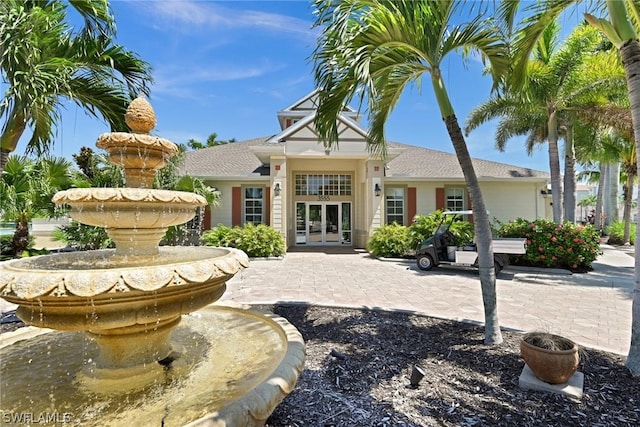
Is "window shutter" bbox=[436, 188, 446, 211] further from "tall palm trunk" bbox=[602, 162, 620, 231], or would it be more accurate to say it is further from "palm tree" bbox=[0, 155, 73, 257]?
"palm tree" bbox=[0, 155, 73, 257]

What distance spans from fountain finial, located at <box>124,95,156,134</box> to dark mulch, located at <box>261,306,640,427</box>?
9.54 feet

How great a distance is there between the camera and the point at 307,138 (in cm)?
1456

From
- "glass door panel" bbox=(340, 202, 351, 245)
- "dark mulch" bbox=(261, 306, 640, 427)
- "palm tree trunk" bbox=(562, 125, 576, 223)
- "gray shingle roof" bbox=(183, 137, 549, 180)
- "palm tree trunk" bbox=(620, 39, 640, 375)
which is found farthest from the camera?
"glass door panel" bbox=(340, 202, 351, 245)

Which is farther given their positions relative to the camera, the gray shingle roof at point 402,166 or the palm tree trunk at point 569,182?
the gray shingle roof at point 402,166

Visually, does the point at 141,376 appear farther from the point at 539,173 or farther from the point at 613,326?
the point at 539,173

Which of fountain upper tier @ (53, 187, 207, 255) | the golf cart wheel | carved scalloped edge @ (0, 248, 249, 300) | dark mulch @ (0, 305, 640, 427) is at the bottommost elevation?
dark mulch @ (0, 305, 640, 427)

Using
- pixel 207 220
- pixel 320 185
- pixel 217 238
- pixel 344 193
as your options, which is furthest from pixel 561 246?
Answer: pixel 207 220

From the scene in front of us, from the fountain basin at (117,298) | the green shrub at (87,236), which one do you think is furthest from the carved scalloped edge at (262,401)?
the green shrub at (87,236)

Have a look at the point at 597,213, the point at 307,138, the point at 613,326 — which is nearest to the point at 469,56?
the point at 613,326

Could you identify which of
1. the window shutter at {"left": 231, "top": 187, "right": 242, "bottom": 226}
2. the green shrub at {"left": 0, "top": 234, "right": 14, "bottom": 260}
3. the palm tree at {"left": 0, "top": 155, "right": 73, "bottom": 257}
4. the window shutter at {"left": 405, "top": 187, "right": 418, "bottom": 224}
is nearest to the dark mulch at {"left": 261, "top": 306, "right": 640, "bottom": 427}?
the palm tree at {"left": 0, "top": 155, "right": 73, "bottom": 257}

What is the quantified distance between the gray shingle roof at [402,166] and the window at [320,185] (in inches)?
80.8

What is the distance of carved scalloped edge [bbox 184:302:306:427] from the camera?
175 cm

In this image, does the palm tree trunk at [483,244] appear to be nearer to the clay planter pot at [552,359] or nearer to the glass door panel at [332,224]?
the clay planter pot at [552,359]

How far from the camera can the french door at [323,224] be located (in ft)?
55.6
